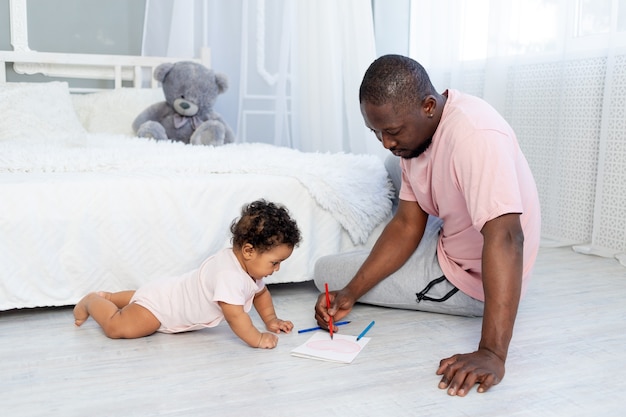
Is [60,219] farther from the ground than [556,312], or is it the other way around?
[60,219]

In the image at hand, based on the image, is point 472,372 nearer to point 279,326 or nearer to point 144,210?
point 279,326

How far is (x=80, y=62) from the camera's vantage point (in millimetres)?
3283

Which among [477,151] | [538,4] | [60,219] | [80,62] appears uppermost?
[538,4]

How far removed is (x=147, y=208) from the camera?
67.2 inches

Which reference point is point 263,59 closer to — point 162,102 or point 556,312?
point 162,102

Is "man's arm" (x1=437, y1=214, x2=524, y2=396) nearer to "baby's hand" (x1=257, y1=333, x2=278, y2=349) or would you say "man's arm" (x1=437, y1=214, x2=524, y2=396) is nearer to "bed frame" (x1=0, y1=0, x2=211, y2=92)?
"baby's hand" (x1=257, y1=333, x2=278, y2=349)

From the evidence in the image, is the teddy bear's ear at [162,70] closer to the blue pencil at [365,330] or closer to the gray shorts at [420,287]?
the gray shorts at [420,287]

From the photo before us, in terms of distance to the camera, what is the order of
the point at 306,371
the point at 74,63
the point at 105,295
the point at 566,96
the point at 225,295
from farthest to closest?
the point at 74,63
the point at 566,96
the point at 105,295
the point at 225,295
the point at 306,371

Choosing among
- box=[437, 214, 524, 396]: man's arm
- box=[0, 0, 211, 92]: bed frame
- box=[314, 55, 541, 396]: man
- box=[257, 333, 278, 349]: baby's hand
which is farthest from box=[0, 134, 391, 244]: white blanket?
box=[0, 0, 211, 92]: bed frame

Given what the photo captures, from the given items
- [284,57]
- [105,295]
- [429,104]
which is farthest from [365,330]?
[284,57]

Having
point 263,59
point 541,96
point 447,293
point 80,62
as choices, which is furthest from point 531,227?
point 80,62

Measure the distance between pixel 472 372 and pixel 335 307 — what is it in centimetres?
44

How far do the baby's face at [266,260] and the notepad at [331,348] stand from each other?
0.60 feet

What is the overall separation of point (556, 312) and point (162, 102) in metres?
1.96
